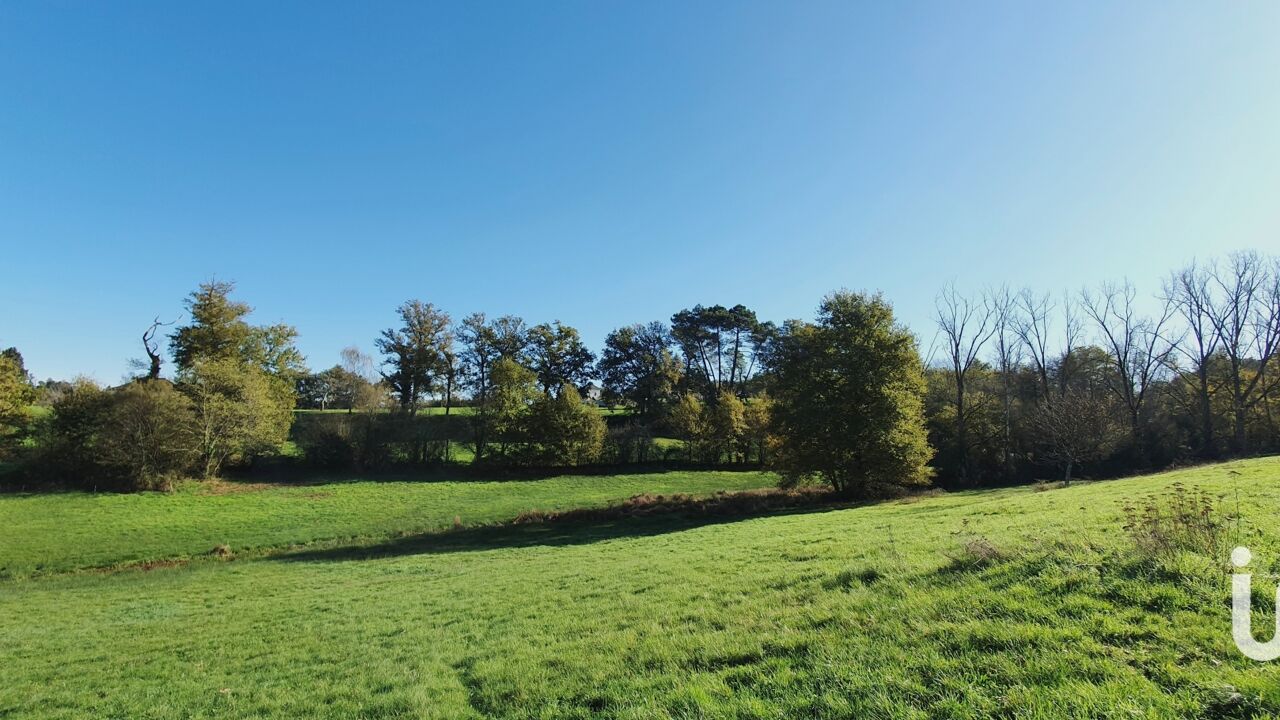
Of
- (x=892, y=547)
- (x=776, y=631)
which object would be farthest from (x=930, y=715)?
(x=892, y=547)

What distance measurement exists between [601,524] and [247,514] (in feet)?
69.8

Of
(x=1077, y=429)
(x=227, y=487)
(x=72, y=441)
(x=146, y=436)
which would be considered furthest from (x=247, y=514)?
(x=1077, y=429)

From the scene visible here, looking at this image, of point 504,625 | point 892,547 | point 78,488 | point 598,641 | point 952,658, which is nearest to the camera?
point 952,658

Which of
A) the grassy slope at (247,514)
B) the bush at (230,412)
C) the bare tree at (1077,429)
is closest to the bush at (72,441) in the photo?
the grassy slope at (247,514)

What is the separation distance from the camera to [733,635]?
22.8ft

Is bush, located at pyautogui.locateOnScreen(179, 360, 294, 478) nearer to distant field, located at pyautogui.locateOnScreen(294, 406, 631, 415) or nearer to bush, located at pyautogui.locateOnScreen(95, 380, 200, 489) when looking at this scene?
bush, located at pyautogui.locateOnScreen(95, 380, 200, 489)

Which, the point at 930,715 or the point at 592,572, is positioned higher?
the point at 930,715

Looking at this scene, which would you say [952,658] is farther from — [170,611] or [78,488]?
[78,488]

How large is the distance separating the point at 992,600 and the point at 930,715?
2.73 m

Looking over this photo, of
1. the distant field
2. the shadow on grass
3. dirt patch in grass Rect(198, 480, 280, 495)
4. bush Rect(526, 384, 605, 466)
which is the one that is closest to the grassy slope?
dirt patch in grass Rect(198, 480, 280, 495)

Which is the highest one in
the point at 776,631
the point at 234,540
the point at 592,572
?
the point at 776,631

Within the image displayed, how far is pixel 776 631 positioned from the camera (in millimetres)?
6805

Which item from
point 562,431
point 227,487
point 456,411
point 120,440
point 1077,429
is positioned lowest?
point 227,487

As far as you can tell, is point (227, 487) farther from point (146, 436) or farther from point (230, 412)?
point (146, 436)
